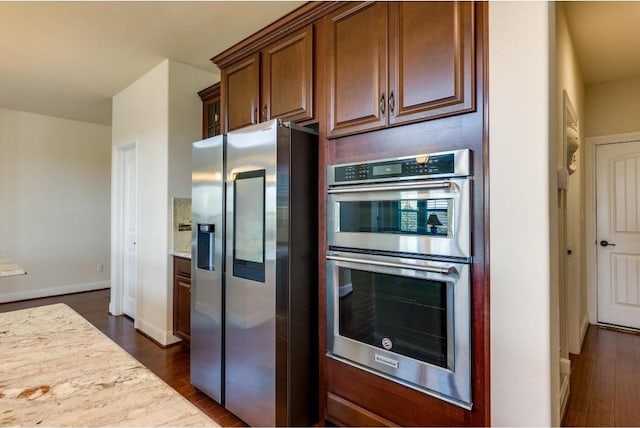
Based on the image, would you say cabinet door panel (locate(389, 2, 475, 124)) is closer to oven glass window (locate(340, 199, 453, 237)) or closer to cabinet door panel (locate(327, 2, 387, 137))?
cabinet door panel (locate(327, 2, 387, 137))

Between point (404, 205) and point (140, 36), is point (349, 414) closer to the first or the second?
point (404, 205)

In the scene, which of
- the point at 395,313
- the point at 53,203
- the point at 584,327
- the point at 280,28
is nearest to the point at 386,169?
the point at 395,313

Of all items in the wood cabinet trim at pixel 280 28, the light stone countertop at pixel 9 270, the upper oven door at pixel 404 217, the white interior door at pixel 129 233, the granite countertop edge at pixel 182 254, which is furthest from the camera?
the white interior door at pixel 129 233

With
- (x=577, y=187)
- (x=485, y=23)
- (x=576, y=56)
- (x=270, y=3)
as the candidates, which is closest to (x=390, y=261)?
(x=485, y=23)

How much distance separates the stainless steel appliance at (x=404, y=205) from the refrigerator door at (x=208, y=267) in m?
0.78

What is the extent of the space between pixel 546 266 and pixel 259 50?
2.14 meters

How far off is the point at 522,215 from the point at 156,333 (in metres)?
3.39

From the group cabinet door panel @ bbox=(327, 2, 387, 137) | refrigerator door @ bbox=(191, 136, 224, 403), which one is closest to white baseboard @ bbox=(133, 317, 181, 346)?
refrigerator door @ bbox=(191, 136, 224, 403)

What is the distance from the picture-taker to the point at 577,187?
10.4 ft

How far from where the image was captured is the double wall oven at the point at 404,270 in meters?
1.42

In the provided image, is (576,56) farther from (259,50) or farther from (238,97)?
(238,97)

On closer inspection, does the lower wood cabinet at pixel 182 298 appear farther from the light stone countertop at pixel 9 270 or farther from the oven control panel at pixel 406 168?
the oven control panel at pixel 406 168

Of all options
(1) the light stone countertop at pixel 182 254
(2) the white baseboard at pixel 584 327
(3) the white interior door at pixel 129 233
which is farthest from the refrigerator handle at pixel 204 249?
(2) the white baseboard at pixel 584 327

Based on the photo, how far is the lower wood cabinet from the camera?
3.04 metres
